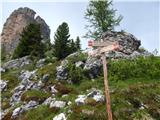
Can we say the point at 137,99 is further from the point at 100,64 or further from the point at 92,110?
the point at 100,64

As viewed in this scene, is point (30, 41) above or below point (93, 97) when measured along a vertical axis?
above

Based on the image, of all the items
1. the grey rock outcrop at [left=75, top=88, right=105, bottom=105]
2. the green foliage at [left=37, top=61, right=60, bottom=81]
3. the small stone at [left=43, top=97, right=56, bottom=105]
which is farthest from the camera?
the green foliage at [left=37, top=61, right=60, bottom=81]

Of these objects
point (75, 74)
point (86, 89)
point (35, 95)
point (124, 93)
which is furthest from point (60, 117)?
point (75, 74)

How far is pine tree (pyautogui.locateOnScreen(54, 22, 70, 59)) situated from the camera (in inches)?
2077

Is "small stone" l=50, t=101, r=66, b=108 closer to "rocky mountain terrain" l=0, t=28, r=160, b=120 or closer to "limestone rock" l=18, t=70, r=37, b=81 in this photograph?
"rocky mountain terrain" l=0, t=28, r=160, b=120

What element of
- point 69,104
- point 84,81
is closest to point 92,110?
point 69,104

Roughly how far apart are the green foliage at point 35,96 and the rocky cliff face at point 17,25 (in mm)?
84579

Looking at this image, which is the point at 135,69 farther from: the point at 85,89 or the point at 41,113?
the point at 41,113

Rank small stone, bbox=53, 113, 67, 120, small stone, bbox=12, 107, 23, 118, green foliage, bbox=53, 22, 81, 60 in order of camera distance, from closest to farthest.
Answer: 1. small stone, bbox=53, 113, 67, 120
2. small stone, bbox=12, 107, 23, 118
3. green foliage, bbox=53, 22, 81, 60

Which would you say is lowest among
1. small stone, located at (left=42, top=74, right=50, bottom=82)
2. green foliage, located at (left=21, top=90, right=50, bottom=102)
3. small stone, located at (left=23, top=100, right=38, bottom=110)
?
small stone, located at (left=23, top=100, right=38, bottom=110)

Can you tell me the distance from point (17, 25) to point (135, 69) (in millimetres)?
90033

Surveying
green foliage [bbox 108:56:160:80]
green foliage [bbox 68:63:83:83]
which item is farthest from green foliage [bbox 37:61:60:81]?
green foliage [bbox 108:56:160:80]

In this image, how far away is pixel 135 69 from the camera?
3572 centimetres

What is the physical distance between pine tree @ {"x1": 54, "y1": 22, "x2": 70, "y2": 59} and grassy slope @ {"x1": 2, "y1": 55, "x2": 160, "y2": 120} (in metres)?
13.6
